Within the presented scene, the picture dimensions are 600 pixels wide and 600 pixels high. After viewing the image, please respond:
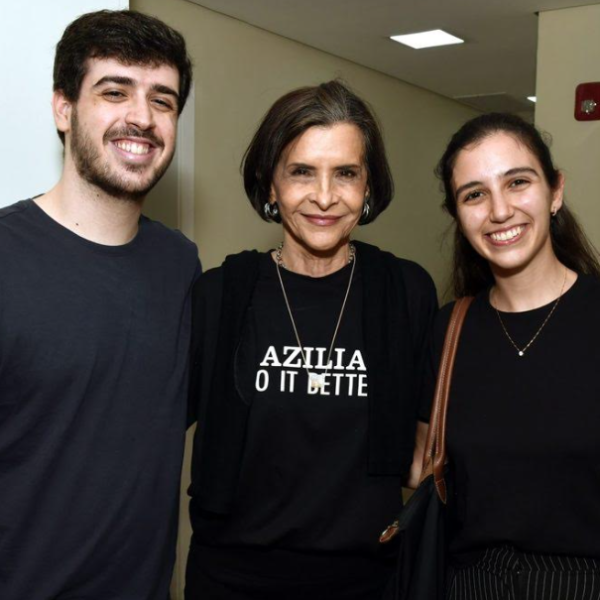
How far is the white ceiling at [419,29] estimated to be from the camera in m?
4.50

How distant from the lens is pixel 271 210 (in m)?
2.19

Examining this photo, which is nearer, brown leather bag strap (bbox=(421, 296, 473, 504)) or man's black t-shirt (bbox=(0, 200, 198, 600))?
man's black t-shirt (bbox=(0, 200, 198, 600))

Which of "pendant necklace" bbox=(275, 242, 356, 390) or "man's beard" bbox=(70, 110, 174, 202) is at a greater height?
"man's beard" bbox=(70, 110, 174, 202)

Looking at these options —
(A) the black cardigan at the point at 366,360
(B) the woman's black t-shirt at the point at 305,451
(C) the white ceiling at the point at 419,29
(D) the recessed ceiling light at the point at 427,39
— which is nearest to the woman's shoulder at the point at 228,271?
(A) the black cardigan at the point at 366,360

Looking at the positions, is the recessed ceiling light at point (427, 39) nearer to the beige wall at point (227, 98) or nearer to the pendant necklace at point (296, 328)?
the beige wall at point (227, 98)

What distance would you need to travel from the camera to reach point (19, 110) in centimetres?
217

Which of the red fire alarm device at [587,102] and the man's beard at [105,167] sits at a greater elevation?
the red fire alarm device at [587,102]

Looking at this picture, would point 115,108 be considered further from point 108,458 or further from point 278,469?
point 278,469

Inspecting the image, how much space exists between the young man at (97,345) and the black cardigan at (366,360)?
66 mm

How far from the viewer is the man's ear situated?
1.93 metres

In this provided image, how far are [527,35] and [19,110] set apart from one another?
377 cm

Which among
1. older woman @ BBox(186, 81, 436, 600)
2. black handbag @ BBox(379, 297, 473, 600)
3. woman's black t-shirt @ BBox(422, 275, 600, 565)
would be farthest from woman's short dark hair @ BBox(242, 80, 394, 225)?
black handbag @ BBox(379, 297, 473, 600)

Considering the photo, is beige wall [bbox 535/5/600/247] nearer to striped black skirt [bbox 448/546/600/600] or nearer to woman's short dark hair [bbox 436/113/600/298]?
woman's short dark hair [bbox 436/113/600/298]

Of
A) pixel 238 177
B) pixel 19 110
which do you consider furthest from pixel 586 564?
pixel 238 177
